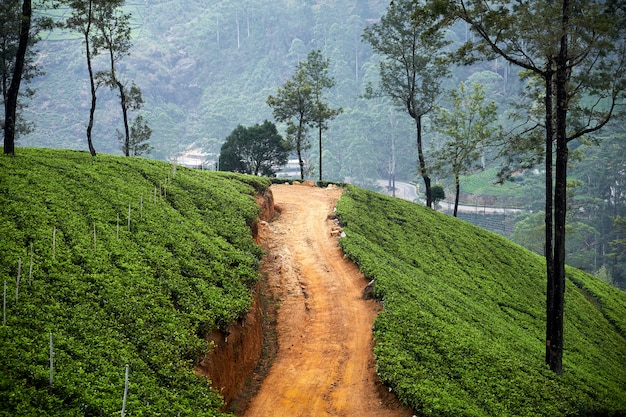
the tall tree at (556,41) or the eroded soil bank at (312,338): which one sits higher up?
the tall tree at (556,41)

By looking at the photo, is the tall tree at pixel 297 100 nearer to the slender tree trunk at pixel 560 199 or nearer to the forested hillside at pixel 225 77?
the slender tree trunk at pixel 560 199

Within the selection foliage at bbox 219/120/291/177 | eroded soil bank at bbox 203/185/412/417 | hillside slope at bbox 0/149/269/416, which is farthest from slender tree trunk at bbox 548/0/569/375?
foliage at bbox 219/120/291/177

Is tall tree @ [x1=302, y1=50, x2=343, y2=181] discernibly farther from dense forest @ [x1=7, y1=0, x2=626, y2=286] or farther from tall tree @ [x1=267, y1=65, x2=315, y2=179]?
dense forest @ [x1=7, y1=0, x2=626, y2=286]

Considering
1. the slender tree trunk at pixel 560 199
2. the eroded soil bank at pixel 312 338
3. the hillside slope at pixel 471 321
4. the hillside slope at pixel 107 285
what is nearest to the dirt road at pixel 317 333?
the eroded soil bank at pixel 312 338

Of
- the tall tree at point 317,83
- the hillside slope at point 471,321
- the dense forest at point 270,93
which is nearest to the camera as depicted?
the hillside slope at point 471,321

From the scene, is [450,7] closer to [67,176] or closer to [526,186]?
[67,176]

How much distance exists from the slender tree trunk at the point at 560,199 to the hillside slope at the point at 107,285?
9.68 meters

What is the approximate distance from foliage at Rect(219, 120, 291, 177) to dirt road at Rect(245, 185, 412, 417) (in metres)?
26.1

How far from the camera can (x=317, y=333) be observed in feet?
51.5

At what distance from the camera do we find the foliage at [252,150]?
5066 centimetres

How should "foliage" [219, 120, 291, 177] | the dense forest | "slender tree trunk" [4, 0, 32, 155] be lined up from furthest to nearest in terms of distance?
the dense forest < "foliage" [219, 120, 291, 177] < "slender tree trunk" [4, 0, 32, 155]

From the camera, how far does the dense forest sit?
80.1m

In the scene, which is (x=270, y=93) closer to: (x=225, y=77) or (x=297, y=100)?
(x=225, y=77)

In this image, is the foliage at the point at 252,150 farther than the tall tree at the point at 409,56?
Yes
